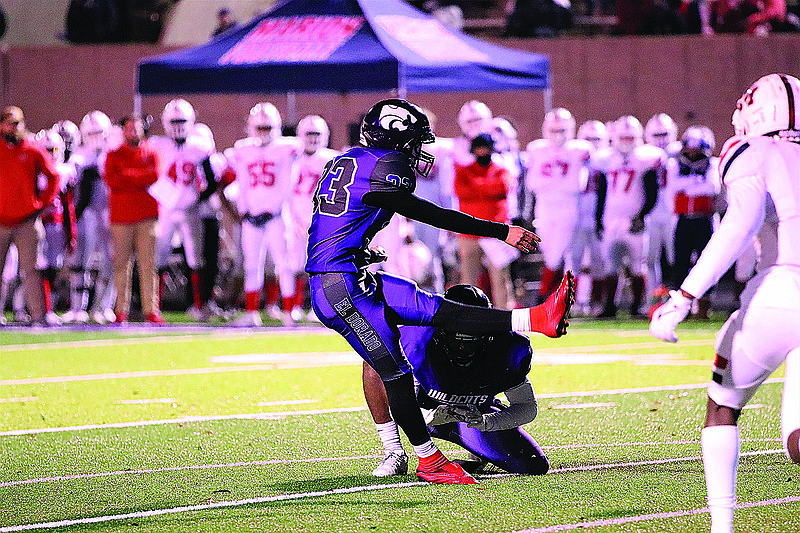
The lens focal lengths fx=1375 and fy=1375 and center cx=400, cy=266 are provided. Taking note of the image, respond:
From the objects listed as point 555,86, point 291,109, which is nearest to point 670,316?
point 291,109

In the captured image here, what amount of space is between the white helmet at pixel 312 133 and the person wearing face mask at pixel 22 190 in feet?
8.27

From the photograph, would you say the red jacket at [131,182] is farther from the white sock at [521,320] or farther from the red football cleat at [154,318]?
the white sock at [521,320]

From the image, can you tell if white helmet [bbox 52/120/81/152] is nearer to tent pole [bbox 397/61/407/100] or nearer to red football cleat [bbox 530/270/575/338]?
tent pole [bbox 397/61/407/100]

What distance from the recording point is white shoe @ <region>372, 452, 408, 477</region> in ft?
19.3

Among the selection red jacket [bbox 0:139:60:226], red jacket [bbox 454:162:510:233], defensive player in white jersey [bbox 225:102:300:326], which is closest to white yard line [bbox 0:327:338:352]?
defensive player in white jersey [bbox 225:102:300:326]

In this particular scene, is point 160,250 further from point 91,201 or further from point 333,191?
point 333,191

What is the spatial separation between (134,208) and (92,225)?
1608 millimetres

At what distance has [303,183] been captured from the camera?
14.3 meters

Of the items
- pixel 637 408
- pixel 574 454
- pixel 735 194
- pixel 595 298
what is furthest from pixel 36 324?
pixel 735 194

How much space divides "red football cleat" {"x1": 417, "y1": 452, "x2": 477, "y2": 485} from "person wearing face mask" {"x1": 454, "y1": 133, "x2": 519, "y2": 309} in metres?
7.74

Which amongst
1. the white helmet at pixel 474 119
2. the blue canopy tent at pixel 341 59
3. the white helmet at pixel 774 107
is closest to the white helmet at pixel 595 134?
the blue canopy tent at pixel 341 59

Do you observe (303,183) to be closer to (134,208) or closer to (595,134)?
(134,208)

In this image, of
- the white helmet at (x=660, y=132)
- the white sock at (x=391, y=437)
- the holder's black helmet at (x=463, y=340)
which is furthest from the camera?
the white helmet at (x=660, y=132)

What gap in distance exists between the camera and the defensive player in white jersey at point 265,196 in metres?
14.2
